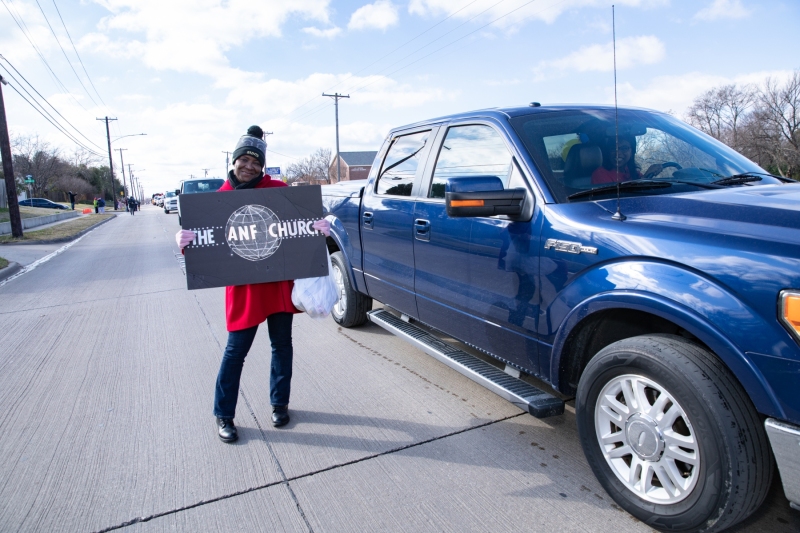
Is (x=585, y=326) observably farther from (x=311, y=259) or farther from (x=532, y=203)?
(x=311, y=259)

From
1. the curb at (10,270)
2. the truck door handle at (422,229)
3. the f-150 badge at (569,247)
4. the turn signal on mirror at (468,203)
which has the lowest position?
the curb at (10,270)

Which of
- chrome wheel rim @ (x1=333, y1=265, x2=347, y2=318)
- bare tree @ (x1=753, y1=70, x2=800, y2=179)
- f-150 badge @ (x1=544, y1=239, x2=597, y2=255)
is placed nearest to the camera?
f-150 badge @ (x1=544, y1=239, x2=597, y2=255)

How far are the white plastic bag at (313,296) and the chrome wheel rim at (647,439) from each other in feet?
5.69

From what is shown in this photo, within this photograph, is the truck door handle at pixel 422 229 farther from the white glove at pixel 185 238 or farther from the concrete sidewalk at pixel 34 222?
the concrete sidewalk at pixel 34 222

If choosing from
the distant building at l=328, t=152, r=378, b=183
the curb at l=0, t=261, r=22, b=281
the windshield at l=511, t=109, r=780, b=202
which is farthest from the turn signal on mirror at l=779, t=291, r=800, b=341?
the distant building at l=328, t=152, r=378, b=183

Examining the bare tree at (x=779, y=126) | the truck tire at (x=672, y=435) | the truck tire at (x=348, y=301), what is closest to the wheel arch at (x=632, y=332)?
the truck tire at (x=672, y=435)

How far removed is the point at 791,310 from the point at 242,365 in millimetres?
2907

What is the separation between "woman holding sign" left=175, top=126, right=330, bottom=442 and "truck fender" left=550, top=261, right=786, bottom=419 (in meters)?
1.74

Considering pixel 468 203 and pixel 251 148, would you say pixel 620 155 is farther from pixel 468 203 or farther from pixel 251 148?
pixel 251 148

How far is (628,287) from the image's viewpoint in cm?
229

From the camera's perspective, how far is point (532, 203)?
9.45ft

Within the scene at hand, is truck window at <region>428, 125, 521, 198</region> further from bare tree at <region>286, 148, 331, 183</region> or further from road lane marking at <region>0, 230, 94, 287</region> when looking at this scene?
bare tree at <region>286, 148, 331, 183</region>

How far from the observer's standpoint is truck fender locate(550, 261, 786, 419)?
6.27 ft

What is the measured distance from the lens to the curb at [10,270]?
10420 mm
